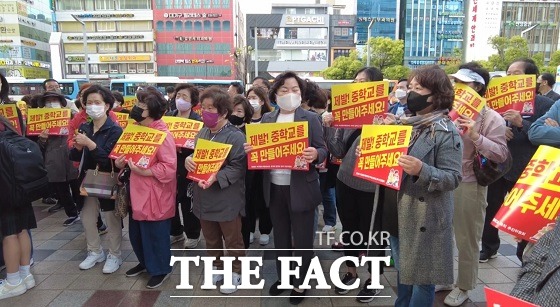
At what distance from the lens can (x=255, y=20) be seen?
176ft

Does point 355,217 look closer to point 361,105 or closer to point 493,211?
point 361,105

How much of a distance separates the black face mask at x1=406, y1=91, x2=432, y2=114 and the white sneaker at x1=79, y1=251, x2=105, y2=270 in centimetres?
368

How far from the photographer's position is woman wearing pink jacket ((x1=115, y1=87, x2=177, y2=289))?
3.48 metres

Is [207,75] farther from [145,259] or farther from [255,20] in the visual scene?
[145,259]

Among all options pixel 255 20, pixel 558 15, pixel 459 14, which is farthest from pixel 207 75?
pixel 558 15

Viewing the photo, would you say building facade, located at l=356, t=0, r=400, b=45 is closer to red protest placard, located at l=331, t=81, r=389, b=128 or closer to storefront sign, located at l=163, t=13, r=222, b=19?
storefront sign, located at l=163, t=13, r=222, b=19

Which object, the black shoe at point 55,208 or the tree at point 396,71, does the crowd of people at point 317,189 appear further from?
the tree at point 396,71

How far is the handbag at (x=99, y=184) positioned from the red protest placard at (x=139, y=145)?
0.36 m

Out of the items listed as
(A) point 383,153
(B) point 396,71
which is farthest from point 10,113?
(B) point 396,71

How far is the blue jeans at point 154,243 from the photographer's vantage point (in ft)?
11.8

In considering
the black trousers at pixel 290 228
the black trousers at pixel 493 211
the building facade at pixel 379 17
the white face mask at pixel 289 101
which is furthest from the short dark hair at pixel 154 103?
the building facade at pixel 379 17

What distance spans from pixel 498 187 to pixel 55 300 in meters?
4.71

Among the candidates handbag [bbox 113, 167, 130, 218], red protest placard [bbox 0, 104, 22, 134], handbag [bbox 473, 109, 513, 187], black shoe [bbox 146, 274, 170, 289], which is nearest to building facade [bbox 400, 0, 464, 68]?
handbag [bbox 473, 109, 513, 187]

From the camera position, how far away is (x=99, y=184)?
372 centimetres
